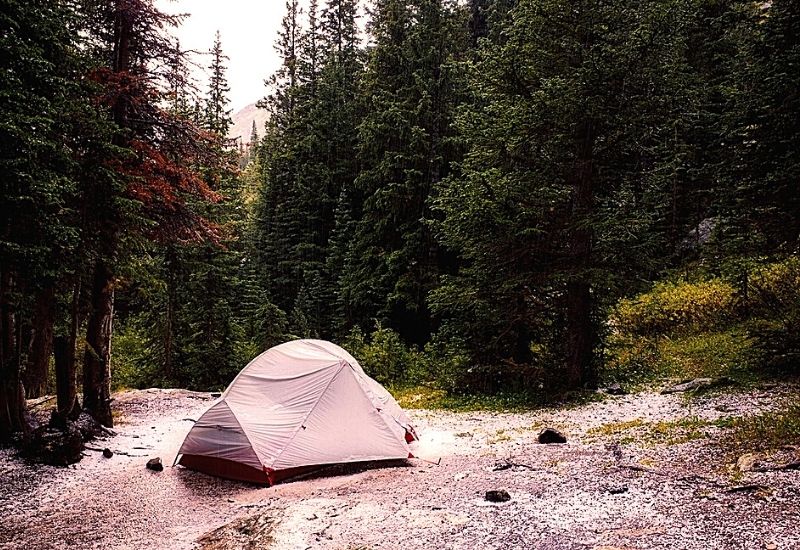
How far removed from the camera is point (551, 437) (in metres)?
8.87

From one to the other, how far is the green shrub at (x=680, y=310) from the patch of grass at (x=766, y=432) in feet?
26.5

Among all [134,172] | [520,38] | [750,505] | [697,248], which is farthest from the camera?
[697,248]

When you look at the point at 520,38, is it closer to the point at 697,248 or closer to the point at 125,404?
the point at 697,248

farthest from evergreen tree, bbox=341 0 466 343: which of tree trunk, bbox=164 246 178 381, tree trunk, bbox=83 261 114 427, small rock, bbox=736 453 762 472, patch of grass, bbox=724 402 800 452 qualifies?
small rock, bbox=736 453 762 472

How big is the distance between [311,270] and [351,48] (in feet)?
60.0

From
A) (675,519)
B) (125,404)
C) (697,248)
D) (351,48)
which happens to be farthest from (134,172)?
(351,48)

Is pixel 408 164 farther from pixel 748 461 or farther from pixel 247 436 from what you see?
pixel 748 461

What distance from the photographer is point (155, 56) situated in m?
12.1

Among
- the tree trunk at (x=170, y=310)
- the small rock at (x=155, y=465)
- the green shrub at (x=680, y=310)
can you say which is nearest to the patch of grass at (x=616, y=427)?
the green shrub at (x=680, y=310)

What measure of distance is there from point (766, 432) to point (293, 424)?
6.85 meters

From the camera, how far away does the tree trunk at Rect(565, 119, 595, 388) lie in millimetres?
12711

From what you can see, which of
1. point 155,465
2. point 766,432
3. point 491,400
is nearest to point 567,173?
point 491,400

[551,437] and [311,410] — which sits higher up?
[311,410]

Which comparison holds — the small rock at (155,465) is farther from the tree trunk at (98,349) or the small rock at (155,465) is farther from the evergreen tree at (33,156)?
the tree trunk at (98,349)
